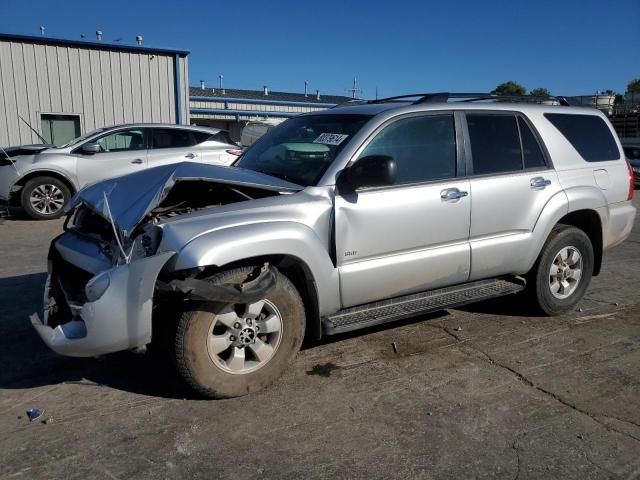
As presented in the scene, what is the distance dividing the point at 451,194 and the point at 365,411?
1729 mm

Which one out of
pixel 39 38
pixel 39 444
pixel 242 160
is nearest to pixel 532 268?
pixel 242 160

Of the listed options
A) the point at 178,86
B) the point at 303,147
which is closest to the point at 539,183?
the point at 303,147

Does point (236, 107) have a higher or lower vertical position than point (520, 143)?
higher

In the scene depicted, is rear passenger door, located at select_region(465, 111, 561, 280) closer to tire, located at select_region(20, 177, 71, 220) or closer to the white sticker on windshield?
the white sticker on windshield

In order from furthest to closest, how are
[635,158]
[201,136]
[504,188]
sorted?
[635,158] → [201,136] → [504,188]

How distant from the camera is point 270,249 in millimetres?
3459

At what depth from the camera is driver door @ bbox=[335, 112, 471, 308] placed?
387 cm

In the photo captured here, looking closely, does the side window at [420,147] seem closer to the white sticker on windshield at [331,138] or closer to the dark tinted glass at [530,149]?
the white sticker on windshield at [331,138]

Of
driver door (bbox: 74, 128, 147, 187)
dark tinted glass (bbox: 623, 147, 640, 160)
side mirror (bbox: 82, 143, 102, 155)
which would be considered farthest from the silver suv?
dark tinted glass (bbox: 623, 147, 640, 160)

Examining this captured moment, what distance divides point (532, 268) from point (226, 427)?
3.04 meters

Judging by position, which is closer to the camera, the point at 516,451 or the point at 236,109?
the point at 516,451

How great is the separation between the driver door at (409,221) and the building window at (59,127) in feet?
45.7

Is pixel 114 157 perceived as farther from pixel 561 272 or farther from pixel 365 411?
pixel 365 411

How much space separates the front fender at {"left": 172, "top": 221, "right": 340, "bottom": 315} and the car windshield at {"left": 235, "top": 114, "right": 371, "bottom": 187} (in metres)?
0.50
